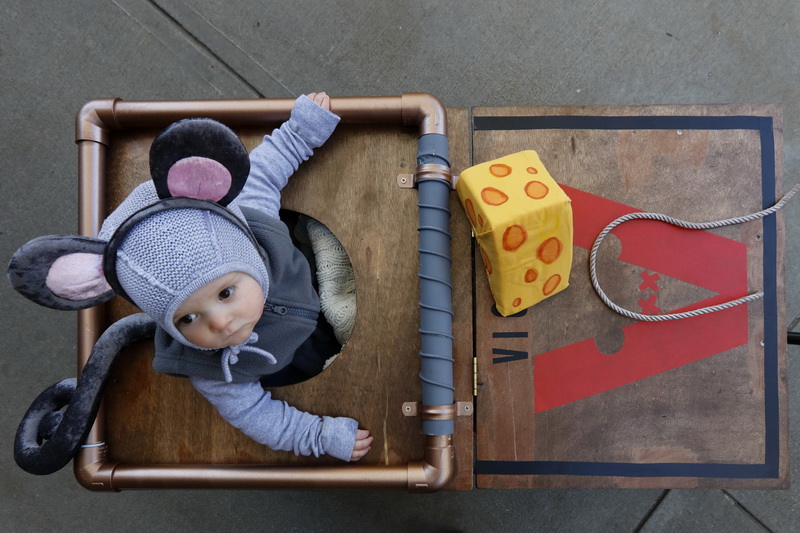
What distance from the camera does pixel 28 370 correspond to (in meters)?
1.23

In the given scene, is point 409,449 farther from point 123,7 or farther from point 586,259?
point 123,7

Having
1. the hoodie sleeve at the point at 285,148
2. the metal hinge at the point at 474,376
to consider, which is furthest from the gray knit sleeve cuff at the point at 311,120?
the metal hinge at the point at 474,376

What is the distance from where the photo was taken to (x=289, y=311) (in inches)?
30.2

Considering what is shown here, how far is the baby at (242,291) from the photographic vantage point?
0.53 m

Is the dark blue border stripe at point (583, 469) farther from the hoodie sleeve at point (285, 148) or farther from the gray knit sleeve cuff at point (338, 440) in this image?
the hoodie sleeve at point (285, 148)

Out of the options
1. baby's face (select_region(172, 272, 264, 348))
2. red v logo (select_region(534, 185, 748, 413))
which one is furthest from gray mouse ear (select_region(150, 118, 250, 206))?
red v logo (select_region(534, 185, 748, 413))

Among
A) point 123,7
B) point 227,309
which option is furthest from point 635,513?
point 123,7

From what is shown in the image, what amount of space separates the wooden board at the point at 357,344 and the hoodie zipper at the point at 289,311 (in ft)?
0.26

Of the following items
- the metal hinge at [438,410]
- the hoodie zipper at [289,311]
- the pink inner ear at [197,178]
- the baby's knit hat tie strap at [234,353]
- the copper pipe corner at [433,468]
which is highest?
the pink inner ear at [197,178]

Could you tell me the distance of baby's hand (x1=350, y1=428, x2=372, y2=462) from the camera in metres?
0.80

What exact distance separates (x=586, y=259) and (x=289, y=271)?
1.60 feet

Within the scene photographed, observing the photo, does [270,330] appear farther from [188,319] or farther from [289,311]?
[188,319]

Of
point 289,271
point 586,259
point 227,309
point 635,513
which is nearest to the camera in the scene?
point 227,309

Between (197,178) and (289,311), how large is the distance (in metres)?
0.27
